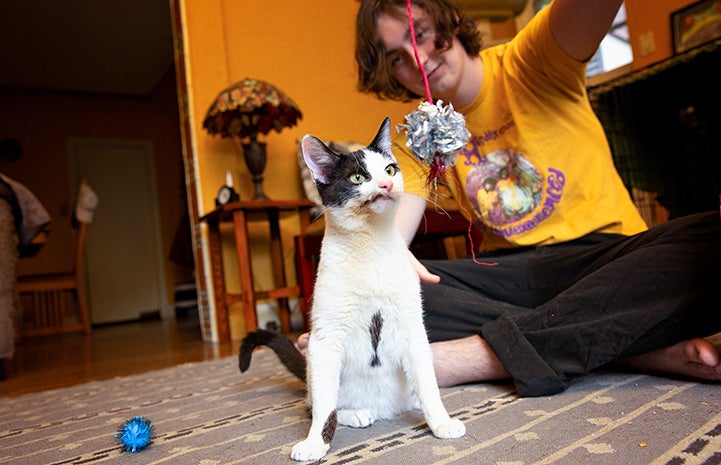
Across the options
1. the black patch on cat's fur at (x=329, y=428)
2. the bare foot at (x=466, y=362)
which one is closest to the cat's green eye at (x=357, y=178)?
the black patch on cat's fur at (x=329, y=428)

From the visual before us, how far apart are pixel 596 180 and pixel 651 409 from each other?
623 mm

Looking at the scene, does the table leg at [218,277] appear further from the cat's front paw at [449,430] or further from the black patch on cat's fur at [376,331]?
the cat's front paw at [449,430]

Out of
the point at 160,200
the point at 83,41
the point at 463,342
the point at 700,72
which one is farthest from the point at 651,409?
the point at 160,200

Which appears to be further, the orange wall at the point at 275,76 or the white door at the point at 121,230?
the white door at the point at 121,230

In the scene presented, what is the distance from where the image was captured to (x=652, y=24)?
2799 mm

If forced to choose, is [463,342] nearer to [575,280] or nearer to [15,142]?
[575,280]

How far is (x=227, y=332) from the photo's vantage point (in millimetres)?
2732

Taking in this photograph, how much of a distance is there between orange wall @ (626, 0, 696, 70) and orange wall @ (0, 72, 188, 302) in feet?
16.0

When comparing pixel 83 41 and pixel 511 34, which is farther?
pixel 83 41

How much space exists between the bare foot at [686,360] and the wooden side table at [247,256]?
179cm

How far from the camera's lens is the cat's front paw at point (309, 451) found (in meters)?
0.79

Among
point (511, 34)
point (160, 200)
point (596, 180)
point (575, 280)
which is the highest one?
point (511, 34)

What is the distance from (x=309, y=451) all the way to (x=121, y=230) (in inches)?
233

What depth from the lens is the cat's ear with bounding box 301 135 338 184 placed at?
86 centimetres
